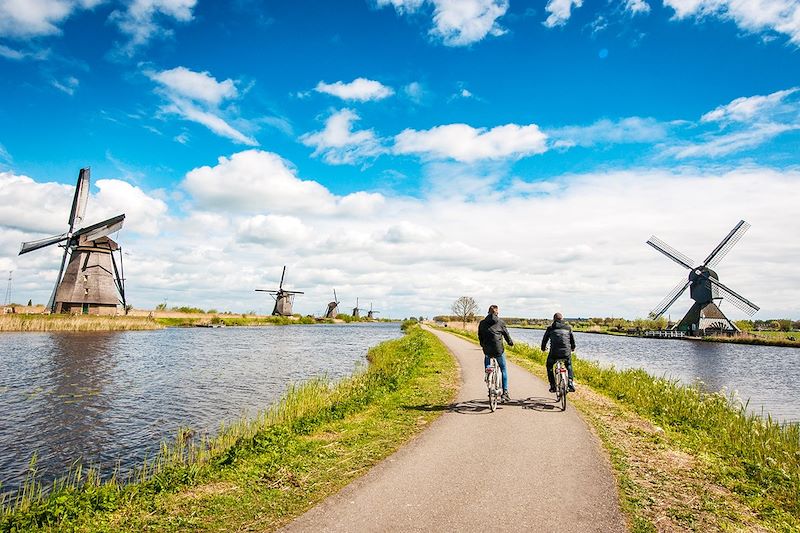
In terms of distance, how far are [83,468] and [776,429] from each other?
1559cm

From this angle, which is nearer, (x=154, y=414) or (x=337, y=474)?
(x=337, y=474)

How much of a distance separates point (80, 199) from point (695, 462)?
72.2 m

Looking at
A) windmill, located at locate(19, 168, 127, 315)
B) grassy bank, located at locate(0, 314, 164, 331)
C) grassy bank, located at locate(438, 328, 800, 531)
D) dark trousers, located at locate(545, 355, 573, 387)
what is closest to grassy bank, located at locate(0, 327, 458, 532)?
dark trousers, located at locate(545, 355, 573, 387)

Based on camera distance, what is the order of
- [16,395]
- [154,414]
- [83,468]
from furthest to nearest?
[16,395] → [154,414] → [83,468]

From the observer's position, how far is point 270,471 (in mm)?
7305

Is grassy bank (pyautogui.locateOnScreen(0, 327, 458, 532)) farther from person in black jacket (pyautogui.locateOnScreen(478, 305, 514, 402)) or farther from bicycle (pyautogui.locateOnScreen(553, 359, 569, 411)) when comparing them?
bicycle (pyautogui.locateOnScreen(553, 359, 569, 411))

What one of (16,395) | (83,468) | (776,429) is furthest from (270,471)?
(16,395)

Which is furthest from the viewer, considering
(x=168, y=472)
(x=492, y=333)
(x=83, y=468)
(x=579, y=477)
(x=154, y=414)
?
(x=154, y=414)

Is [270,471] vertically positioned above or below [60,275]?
below

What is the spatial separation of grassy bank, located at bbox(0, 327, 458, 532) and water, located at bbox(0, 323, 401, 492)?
1.60 meters

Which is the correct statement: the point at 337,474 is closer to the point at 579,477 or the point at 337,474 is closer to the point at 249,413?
the point at 579,477

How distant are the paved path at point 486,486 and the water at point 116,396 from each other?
687 cm

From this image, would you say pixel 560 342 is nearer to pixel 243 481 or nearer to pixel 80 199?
pixel 243 481

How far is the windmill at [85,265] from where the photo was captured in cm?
5769
